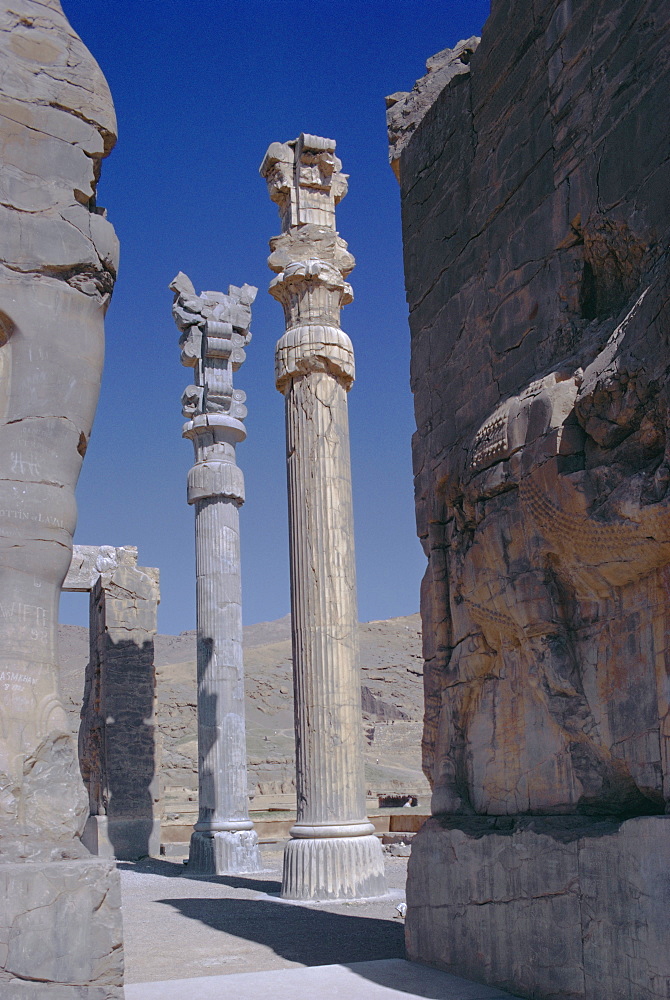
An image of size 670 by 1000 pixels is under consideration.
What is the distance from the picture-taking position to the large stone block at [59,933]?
10.4 feet

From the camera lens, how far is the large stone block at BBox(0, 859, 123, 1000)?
318cm

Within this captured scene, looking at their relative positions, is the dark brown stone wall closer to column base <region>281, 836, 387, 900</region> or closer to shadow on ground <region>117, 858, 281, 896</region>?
column base <region>281, 836, 387, 900</region>

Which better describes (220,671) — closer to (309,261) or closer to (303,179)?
(309,261)

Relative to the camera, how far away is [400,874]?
975 cm

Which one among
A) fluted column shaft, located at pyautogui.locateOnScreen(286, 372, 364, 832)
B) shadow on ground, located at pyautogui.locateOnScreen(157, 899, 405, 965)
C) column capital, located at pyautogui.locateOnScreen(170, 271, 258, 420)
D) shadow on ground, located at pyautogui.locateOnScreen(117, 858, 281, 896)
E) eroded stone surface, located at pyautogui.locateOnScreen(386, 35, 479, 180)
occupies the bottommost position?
shadow on ground, located at pyautogui.locateOnScreen(117, 858, 281, 896)

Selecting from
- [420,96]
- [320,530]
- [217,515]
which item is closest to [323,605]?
[320,530]

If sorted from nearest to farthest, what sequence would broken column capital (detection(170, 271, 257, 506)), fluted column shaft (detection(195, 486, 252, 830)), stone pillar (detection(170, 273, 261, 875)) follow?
fluted column shaft (detection(195, 486, 252, 830))
stone pillar (detection(170, 273, 261, 875))
broken column capital (detection(170, 271, 257, 506))

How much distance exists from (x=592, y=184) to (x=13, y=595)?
270 centimetres

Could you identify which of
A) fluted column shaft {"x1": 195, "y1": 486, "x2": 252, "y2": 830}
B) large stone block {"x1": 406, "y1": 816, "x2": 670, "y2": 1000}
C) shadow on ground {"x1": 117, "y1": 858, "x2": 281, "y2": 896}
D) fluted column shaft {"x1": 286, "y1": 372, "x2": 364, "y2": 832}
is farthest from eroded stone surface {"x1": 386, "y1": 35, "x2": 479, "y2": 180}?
Answer: fluted column shaft {"x1": 195, "y1": 486, "x2": 252, "y2": 830}

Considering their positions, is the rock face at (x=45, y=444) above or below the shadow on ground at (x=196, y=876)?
above

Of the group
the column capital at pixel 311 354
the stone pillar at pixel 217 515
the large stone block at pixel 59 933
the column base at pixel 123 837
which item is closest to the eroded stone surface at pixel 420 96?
the column capital at pixel 311 354

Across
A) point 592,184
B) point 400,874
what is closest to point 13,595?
point 592,184

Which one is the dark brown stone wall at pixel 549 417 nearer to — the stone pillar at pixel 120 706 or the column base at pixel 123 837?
the column base at pixel 123 837

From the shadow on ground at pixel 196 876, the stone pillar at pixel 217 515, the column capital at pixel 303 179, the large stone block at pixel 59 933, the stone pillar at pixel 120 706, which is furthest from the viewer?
the stone pillar at pixel 120 706
